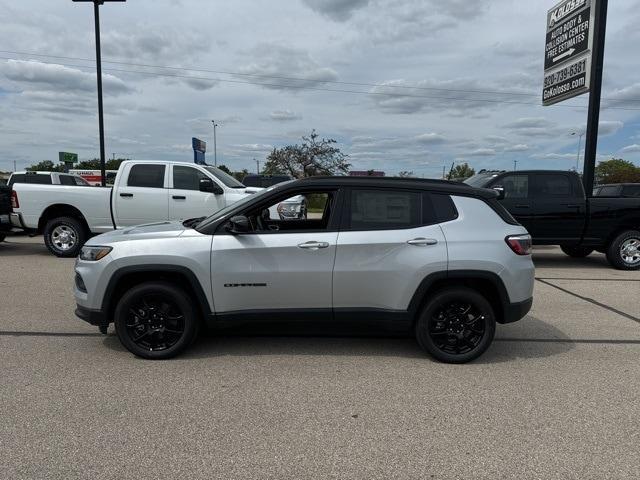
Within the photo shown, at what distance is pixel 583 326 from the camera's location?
559cm

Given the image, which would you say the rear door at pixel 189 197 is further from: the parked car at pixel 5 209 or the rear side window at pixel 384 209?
the rear side window at pixel 384 209

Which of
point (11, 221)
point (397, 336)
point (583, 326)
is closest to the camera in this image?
point (397, 336)

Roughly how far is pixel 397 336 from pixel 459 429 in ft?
6.15

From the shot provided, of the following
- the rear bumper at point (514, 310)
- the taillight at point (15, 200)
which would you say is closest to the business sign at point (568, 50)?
the rear bumper at point (514, 310)

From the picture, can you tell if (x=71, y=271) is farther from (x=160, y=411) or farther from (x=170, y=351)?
(x=160, y=411)

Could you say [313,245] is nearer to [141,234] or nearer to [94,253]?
[141,234]

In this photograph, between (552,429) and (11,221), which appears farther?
(11,221)

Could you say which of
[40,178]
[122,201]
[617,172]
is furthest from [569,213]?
[617,172]

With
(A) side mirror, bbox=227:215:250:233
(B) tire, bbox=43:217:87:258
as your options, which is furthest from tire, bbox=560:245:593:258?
(B) tire, bbox=43:217:87:258

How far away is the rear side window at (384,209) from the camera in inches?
169

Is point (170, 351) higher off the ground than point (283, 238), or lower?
lower

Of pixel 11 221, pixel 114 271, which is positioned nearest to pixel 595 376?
pixel 114 271

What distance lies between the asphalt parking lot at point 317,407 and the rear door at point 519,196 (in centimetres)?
422

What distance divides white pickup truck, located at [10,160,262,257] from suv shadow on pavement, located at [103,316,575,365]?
5.07 m
